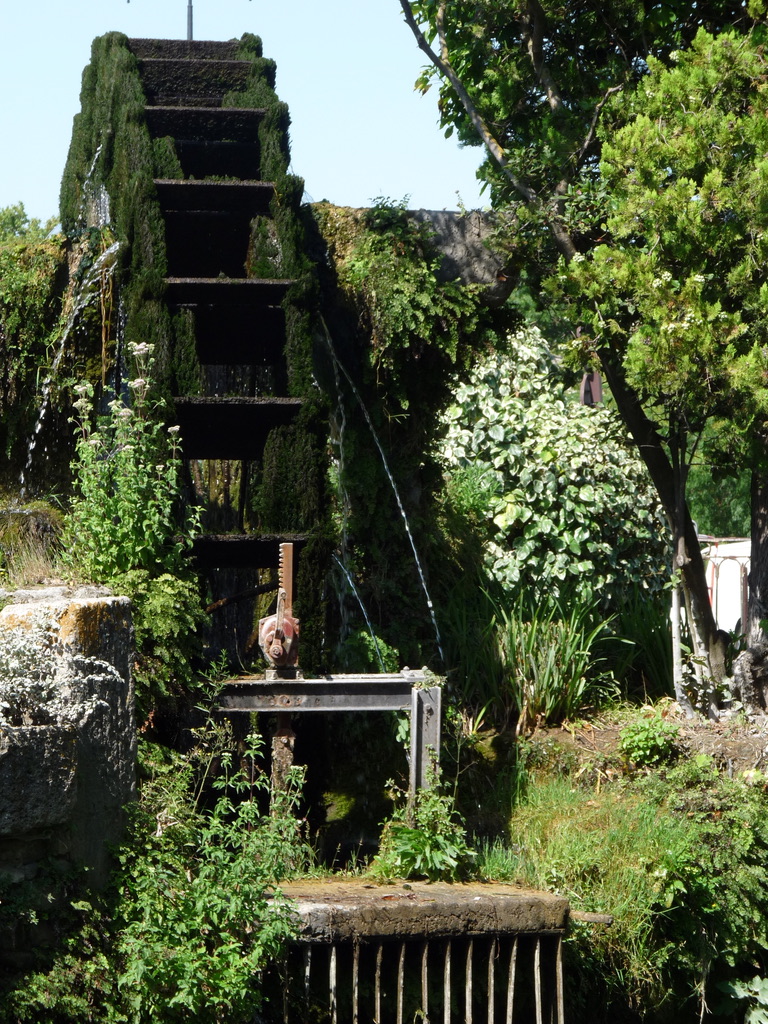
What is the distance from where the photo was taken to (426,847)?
5.64m

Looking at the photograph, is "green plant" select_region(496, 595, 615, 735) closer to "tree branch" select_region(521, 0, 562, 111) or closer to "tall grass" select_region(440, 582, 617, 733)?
"tall grass" select_region(440, 582, 617, 733)

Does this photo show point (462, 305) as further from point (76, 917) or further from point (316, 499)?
point (76, 917)

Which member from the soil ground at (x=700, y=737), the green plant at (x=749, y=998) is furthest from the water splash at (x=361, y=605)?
the green plant at (x=749, y=998)

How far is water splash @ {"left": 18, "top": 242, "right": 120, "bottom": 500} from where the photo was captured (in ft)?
25.6

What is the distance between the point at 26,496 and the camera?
7938 mm

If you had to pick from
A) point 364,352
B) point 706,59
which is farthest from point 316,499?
point 706,59

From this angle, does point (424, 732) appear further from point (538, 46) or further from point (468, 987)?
point (538, 46)

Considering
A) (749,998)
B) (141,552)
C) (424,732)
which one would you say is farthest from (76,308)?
(749,998)

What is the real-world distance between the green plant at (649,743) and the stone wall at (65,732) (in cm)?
356

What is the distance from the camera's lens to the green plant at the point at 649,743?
7309 mm

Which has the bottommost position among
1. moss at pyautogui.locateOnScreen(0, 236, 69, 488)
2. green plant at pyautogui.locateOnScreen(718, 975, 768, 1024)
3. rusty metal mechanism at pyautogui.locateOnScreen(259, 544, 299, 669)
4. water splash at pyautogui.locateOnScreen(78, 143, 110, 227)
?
green plant at pyautogui.locateOnScreen(718, 975, 768, 1024)

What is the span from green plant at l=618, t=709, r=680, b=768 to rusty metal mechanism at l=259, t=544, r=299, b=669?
2.25 m

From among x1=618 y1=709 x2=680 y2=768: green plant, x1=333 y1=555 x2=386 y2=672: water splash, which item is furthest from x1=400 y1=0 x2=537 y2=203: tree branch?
x1=618 y1=709 x2=680 y2=768: green plant

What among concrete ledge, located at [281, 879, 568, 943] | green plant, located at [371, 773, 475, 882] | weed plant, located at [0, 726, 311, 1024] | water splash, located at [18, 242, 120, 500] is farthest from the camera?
water splash, located at [18, 242, 120, 500]
